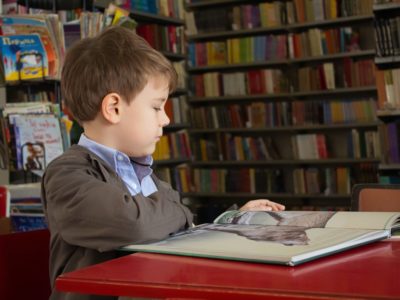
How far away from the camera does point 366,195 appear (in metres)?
1.43

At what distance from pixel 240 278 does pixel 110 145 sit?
0.54 metres

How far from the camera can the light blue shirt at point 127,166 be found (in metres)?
1.10

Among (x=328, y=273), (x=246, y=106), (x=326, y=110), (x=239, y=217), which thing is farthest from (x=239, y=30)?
(x=328, y=273)

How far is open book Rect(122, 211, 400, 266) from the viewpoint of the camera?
2.35 feet

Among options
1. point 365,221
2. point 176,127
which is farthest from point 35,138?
point 176,127

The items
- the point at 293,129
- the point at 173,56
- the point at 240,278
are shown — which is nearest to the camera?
the point at 240,278

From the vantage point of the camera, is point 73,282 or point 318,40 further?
point 318,40

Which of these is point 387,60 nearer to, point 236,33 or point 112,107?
point 236,33

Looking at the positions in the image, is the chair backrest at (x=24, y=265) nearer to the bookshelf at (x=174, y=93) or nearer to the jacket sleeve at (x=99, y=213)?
the jacket sleeve at (x=99, y=213)

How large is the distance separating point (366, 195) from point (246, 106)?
455cm

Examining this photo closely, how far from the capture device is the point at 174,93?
5.57 meters

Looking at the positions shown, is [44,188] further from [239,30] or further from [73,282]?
[239,30]

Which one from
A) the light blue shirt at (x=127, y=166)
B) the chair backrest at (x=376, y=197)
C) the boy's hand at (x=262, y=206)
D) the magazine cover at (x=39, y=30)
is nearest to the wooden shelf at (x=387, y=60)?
the magazine cover at (x=39, y=30)

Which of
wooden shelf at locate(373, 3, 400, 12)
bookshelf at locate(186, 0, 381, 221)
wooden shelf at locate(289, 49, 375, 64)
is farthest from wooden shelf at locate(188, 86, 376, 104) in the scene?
wooden shelf at locate(373, 3, 400, 12)
